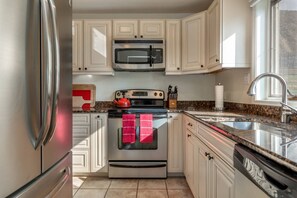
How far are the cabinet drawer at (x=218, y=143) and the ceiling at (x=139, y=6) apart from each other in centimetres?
197

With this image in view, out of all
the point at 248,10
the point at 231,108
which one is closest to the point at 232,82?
the point at 231,108

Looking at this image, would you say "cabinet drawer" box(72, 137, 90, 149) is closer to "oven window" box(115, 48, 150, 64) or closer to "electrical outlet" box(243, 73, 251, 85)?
"oven window" box(115, 48, 150, 64)

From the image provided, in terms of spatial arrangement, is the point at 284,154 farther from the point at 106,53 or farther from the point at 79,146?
the point at 106,53

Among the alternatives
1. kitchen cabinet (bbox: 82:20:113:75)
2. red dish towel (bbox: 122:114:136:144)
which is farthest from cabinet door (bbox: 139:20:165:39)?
red dish towel (bbox: 122:114:136:144)

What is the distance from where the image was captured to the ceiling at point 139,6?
3.24 m

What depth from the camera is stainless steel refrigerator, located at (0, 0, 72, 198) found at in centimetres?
79

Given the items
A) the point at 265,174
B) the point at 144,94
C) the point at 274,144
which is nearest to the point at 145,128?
the point at 144,94

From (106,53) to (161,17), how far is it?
1052mm

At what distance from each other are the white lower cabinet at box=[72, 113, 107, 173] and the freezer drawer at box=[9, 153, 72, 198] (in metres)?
1.62

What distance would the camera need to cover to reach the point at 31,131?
2.99 ft

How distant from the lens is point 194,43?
3.23 meters

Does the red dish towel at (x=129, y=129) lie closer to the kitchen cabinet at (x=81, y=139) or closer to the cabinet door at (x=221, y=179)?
the kitchen cabinet at (x=81, y=139)

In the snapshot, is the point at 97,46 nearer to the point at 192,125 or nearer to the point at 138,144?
the point at 138,144

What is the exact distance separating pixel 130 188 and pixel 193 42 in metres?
2.04
